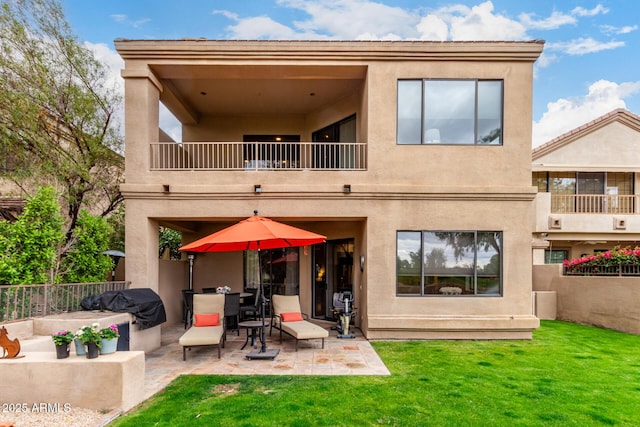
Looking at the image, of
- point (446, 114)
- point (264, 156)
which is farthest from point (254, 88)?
point (446, 114)

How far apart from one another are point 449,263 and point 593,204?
34.4 feet

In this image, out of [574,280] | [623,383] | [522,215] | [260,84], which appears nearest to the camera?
[623,383]

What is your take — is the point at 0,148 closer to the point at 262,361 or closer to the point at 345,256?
the point at 262,361

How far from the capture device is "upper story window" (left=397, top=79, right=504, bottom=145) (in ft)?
27.8

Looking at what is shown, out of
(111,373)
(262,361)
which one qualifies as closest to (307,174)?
(262,361)

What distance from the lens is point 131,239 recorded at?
823 cm

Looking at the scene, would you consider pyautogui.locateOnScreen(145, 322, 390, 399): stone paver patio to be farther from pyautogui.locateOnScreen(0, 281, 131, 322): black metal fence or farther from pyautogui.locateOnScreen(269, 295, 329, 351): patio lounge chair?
pyautogui.locateOnScreen(0, 281, 131, 322): black metal fence

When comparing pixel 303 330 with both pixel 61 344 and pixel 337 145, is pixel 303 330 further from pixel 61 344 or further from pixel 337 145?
pixel 337 145

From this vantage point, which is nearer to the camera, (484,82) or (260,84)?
(484,82)

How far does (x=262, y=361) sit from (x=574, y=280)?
9840 mm

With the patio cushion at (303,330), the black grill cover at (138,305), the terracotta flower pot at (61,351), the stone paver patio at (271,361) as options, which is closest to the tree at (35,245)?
the black grill cover at (138,305)

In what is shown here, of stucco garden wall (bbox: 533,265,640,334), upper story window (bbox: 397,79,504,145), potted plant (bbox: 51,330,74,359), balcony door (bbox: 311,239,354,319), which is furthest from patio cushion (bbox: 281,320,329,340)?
stucco garden wall (bbox: 533,265,640,334)

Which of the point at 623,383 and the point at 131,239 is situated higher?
the point at 131,239

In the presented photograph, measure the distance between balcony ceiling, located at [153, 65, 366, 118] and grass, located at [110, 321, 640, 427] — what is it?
23.3ft
